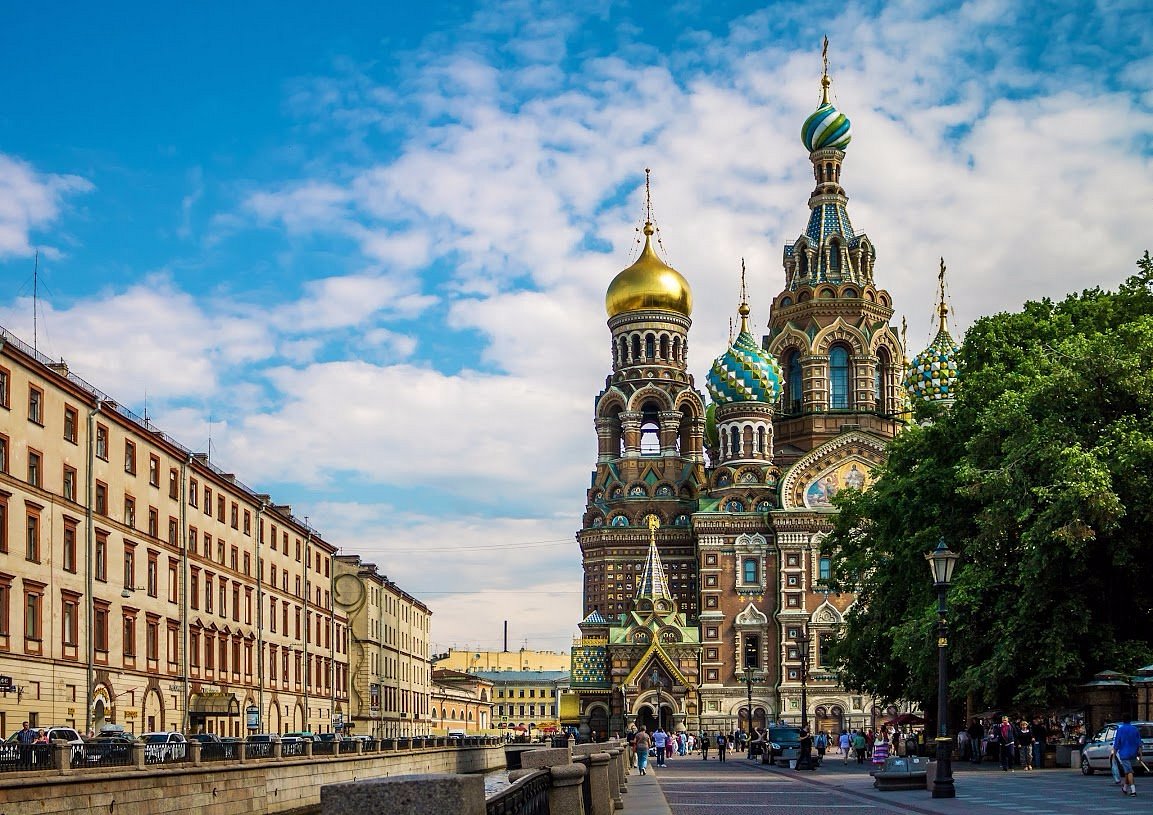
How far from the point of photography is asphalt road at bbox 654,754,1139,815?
23.8 meters

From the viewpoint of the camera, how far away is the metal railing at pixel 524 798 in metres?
11.5

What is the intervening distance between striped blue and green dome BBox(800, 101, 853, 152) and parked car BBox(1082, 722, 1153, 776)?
241 ft

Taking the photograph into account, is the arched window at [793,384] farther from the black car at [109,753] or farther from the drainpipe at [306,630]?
the black car at [109,753]

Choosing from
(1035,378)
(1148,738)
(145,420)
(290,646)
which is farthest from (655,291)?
(1148,738)

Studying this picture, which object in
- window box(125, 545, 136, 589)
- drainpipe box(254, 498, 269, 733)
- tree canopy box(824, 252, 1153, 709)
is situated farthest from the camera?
drainpipe box(254, 498, 269, 733)

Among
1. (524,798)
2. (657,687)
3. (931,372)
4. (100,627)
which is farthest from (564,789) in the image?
(931,372)

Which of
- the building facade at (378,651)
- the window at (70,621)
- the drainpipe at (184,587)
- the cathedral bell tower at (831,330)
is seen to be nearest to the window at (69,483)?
the window at (70,621)

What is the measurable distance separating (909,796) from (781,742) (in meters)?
24.8

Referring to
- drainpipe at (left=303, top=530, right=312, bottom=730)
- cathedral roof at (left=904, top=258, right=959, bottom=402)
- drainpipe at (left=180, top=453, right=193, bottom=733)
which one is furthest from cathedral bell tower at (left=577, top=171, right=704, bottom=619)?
drainpipe at (left=180, top=453, right=193, bottom=733)

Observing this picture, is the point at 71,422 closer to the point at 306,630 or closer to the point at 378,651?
the point at 306,630

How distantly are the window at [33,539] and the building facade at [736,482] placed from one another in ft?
184

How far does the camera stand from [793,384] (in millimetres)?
101000

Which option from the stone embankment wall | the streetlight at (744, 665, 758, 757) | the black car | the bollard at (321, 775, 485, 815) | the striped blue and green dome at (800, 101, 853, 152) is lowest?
the streetlight at (744, 665, 758, 757)

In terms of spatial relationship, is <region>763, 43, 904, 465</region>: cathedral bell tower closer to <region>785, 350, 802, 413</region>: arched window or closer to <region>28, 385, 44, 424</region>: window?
<region>785, 350, 802, 413</region>: arched window
